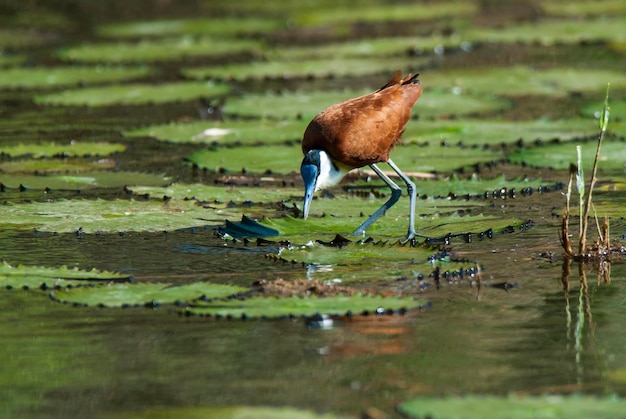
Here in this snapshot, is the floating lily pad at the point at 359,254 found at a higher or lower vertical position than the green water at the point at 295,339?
higher

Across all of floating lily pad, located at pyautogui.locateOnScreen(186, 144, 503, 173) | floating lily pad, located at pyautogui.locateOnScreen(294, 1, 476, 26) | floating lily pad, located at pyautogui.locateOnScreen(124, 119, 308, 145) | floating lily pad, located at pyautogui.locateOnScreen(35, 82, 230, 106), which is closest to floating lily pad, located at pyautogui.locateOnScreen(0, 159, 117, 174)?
floating lily pad, located at pyautogui.locateOnScreen(186, 144, 503, 173)

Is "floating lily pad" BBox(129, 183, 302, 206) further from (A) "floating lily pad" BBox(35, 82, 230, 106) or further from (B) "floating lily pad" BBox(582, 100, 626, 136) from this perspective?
(A) "floating lily pad" BBox(35, 82, 230, 106)

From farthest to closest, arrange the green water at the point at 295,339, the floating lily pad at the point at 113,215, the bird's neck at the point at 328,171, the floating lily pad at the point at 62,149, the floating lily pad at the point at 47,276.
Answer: the floating lily pad at the point at 62,149 → the floating lily pad at the point at 113,215 → the bird's neck at the point at 328,171 → the floating lily pad at the point at 47,276 → the green water at the point at 295,339

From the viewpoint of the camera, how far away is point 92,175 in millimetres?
7961

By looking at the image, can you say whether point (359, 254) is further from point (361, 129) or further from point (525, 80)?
point (525, 80)

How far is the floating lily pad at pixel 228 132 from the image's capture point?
905 cm

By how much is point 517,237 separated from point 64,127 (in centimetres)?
534

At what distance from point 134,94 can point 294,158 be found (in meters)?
3.67

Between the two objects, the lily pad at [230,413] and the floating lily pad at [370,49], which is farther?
the floating lily pad at [370,49]

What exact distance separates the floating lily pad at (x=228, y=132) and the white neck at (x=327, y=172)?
8.95 ft

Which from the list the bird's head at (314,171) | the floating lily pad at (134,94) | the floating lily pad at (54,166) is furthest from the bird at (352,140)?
the floating lily pad at (134,94)

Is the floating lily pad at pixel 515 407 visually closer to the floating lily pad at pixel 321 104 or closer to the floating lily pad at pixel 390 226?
the floating lily pad at pixel 390 226

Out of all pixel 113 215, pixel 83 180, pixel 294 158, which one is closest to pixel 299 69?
pixel 294 158

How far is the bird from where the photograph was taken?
6004mm
